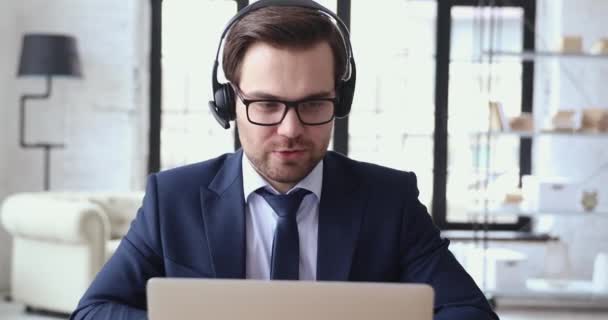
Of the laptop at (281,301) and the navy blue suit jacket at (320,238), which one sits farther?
the navy blue suit jacket at (320,238)

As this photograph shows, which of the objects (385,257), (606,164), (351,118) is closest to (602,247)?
(606,164)

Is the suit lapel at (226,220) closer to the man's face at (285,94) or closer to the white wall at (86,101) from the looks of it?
the man's face at (285,94)

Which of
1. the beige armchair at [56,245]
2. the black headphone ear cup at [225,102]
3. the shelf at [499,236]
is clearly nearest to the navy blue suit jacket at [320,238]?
the black headphone ear cup at [225,102]

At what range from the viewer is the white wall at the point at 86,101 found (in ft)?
17.5

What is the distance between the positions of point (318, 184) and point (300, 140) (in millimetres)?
199

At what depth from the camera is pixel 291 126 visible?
130cm

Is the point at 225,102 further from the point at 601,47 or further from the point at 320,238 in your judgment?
the point at 601,47

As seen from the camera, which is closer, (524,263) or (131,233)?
(131,233)

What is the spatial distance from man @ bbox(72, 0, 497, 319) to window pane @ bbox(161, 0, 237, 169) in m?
4.11

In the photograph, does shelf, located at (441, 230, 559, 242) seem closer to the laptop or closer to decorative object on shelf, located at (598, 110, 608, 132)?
decorative object on shelf, located at (598, 110, 608, 132)

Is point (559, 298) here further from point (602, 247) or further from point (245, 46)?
point (245, 46)

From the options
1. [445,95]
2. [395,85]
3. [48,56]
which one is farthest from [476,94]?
[48,56]

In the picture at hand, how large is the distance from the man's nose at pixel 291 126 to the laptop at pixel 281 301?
411mm

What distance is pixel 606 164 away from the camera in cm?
530
